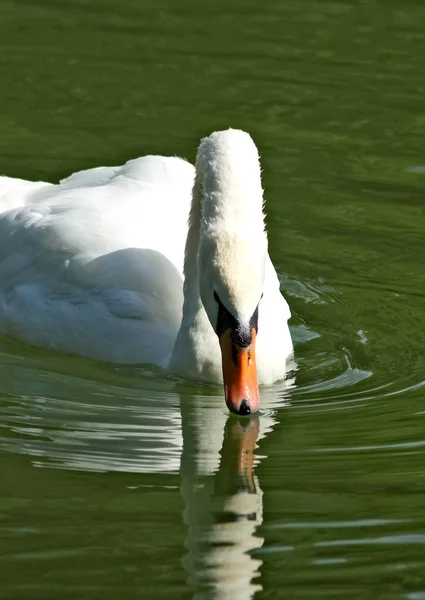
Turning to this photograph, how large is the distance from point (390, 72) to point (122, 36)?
3.01m

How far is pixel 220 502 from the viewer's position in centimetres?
770

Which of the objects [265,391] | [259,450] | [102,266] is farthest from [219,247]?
[102,266]

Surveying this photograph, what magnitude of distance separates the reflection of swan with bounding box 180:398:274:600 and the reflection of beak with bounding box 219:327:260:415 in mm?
299

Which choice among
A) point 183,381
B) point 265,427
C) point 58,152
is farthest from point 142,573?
point 58,152

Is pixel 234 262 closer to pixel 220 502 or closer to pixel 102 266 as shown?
pixel 220 502

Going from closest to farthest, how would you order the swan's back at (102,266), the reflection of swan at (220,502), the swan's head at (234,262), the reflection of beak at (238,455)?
the reflection of swan at (220,502) < the reflection of beak at (238,455) < the swan's head at (234,262) < the swan's back at (102,266)

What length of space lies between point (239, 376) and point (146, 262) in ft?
5.50

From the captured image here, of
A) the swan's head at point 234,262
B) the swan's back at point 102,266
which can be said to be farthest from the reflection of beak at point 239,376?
the swan's back at point 102,266

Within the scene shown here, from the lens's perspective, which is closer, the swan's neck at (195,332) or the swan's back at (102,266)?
the swan's neck at (195,332)

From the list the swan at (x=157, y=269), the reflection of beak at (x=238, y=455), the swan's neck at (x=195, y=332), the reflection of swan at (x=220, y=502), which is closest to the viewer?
the reflection of swan at (x=220, y=502)

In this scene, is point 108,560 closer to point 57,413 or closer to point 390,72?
point 57,413

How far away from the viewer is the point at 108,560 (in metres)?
6.80

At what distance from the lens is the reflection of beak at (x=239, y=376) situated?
8305 mm

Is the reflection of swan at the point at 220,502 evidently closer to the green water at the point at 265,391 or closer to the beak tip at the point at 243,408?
the green water at the point at 265,391
